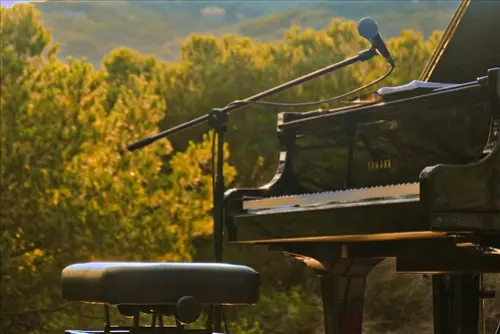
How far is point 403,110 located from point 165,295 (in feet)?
4.01

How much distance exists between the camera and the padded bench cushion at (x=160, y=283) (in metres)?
3.15

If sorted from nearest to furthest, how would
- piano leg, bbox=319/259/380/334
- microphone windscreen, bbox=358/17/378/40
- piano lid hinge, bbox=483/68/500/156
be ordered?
piano lid hinge, bbox=483/68/500/156
microphone windscreen, bbox=358/17/378/40
piano leg, bbox=319/259/380/334

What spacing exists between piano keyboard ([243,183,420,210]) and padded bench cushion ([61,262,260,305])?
0.51 metres

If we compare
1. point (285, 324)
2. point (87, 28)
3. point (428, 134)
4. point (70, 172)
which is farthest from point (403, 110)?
point (87, 28)

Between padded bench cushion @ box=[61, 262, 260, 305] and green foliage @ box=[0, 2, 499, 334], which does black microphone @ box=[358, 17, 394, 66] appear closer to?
padded bench cushion @ box=[61, 262, 260, 305]

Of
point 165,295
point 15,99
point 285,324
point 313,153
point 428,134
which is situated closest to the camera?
point 165,295

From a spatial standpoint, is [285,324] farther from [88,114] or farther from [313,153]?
[313,153]

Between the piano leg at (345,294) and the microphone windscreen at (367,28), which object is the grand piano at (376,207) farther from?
the microphone windscreen at (367,28)

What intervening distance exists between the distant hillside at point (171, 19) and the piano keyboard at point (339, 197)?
56653 mm

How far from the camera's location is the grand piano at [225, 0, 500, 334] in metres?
3.23

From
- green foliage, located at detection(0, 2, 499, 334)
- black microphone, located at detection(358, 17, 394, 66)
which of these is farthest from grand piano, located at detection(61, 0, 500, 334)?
green foliage, located at detection(0, 2, 499, 334)

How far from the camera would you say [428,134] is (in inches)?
149

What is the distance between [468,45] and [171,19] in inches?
2771

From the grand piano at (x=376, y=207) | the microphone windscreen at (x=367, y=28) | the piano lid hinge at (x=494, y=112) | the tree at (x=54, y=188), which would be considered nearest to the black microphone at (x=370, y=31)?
the microphone windscreen at (x=367, y=28)
